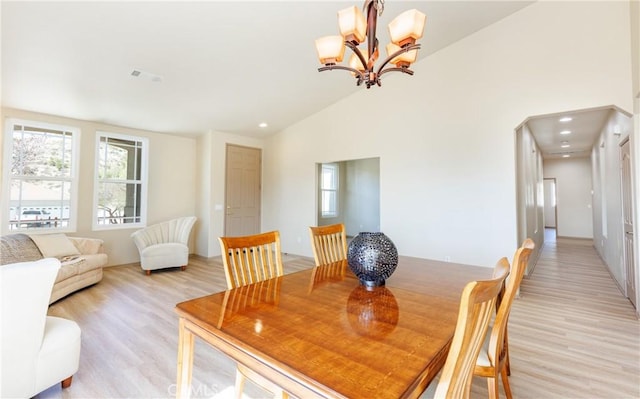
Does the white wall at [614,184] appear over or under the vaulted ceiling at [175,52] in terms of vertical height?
under

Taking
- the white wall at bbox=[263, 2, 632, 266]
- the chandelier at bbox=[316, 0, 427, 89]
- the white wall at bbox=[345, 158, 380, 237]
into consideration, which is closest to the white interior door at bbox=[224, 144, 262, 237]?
the white wall at bbox=[263, 2, 632, 266]

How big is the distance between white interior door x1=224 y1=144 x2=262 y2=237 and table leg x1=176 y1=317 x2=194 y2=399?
5.03 metres

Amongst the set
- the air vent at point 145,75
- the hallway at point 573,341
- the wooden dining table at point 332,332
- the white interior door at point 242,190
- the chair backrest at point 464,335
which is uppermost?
the air vent at point 145,75

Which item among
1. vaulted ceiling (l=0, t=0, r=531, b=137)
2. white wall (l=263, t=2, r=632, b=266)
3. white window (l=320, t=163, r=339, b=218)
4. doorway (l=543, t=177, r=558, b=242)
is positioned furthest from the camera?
doorway (l=543, t=177, r=558, b=242)

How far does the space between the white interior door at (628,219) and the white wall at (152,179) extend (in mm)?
6983

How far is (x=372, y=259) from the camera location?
149 centimetres

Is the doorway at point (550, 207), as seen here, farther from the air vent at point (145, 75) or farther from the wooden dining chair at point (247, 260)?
the air vent at point (145, 75)

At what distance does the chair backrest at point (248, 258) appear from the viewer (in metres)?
1.63

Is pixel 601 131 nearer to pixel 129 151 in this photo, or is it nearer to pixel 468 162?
pixel 468 162

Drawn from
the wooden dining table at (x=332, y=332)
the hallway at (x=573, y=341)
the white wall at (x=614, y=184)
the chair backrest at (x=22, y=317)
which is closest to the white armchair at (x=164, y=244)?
the chair backrest at (x=22, y=317)

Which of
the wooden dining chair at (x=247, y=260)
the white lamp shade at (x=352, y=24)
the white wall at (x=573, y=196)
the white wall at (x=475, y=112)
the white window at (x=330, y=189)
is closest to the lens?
the wooden dining chair at (x=247, y=260)

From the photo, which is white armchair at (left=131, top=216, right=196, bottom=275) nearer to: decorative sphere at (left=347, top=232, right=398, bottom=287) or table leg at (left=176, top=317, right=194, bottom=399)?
table leg at (left=176, top=317, right=194, bottom=399)

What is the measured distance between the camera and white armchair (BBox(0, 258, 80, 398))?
1.47 m

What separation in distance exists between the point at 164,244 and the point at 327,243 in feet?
12.4
